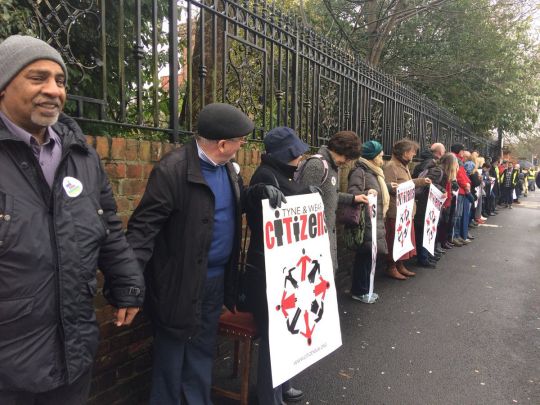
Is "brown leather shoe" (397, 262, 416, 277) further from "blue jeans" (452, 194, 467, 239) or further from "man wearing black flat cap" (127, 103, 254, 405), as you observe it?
"man wearing black flat cap" (127, 103, 254, 405)

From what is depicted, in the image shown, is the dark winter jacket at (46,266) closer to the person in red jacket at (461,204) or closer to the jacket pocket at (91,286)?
the jacket pocket at (91,286)

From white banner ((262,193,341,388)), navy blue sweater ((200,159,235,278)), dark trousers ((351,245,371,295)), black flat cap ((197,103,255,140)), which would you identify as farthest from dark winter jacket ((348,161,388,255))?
black flat cap ((197,103,255,140))

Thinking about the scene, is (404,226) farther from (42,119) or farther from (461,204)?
(42,119)

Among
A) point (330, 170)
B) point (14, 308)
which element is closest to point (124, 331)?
point (14, 308)

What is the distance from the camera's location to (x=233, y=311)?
115 inches

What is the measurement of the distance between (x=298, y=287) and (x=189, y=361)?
796 mm

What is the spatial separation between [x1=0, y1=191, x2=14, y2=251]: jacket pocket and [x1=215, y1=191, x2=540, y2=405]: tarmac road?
6.97 feet

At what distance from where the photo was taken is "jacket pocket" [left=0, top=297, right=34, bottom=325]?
156 cm

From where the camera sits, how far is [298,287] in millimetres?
2918

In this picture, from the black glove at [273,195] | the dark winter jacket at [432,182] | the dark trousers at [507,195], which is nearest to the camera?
the black glove at [273,195]

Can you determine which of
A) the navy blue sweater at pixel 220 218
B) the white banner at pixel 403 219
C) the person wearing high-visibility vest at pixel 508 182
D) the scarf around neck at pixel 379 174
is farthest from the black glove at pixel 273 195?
the person wearing high-visibility vest at pixel 508 182

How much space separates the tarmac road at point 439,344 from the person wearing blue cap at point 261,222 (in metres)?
0.47

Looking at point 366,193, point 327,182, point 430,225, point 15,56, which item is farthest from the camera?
point 430,225

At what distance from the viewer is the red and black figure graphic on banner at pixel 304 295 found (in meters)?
2.82
